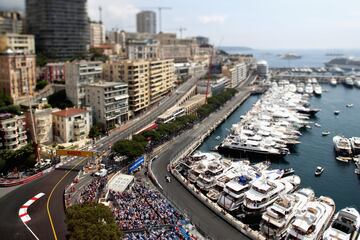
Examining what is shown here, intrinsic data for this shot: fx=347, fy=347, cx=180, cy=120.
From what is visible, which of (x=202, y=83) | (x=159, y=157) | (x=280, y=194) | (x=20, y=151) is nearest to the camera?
(x=280, y=194)

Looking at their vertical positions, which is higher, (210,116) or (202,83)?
(202,83)

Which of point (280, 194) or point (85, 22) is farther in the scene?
point (85, 22)

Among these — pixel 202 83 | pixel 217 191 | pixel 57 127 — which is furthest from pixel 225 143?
pixel 202 83

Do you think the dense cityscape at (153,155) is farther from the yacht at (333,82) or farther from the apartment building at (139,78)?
the yacht at (333,82)

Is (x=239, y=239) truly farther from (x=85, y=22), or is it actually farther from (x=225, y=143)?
(x=85, y=22)

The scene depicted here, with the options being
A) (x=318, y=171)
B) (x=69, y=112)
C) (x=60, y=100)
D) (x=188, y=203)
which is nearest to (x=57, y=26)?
(x=60, y=100)

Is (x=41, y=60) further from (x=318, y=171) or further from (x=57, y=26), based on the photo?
(x=318, y=171)

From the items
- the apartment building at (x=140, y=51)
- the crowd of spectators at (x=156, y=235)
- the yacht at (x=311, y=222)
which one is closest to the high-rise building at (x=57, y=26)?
the apartment building at (x=140, y=51)
